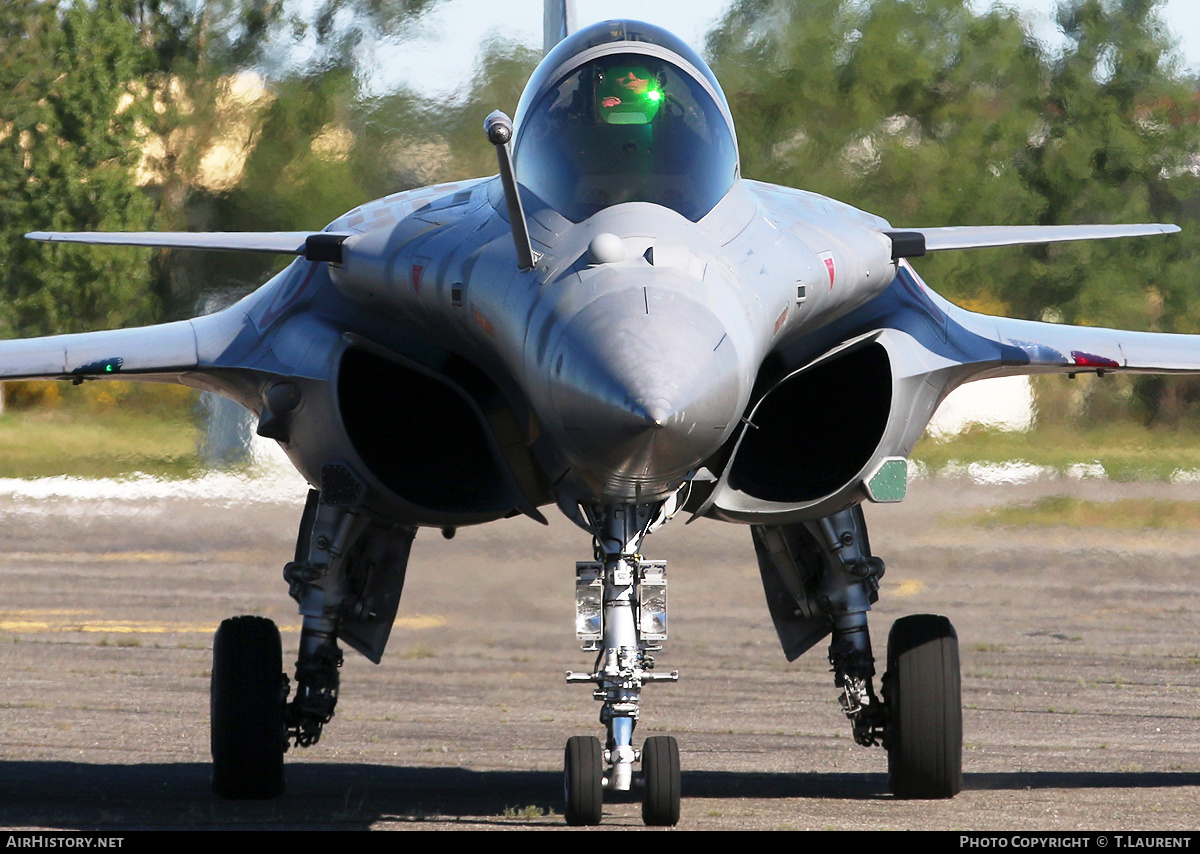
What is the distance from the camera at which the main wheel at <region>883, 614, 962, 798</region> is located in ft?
23.9

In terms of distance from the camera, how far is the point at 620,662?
5516mm

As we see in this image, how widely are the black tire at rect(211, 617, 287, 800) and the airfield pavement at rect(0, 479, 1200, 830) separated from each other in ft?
0.41

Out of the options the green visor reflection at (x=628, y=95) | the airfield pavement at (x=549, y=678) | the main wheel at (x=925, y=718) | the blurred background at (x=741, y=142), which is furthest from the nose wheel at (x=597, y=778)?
the blurred background at (x=741, y=142)

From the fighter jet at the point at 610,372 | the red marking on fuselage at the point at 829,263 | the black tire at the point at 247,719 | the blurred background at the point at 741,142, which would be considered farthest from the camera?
the blurred background at the point at 741,142

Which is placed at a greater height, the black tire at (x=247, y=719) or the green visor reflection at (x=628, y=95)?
the green visor reflection at (x=628, y=95)

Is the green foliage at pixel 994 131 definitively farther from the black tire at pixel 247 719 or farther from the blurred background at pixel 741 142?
the black tire at pixel 247 719

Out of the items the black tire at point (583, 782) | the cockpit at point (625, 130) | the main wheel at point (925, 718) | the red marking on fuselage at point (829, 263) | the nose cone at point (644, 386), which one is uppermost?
the cockpit at point (625, 130)

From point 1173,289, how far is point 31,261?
12.1 metres

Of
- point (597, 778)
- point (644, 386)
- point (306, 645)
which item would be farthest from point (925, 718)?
point (644, 386)

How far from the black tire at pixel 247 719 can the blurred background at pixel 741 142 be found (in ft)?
24.7

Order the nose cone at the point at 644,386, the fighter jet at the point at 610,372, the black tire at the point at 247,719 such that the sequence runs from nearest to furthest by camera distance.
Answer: the nose cone at the point at 644,386
the fighter jet at the point at 610,372
the black tire at the point at 247,719

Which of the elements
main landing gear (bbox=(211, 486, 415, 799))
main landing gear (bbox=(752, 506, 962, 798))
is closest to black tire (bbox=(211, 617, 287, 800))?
main landing gear (bbox=(211, 486, 415, 799))

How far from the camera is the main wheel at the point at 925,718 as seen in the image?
727 cm

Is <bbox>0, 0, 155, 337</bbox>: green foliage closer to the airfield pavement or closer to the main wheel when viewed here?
the airfield pavement
